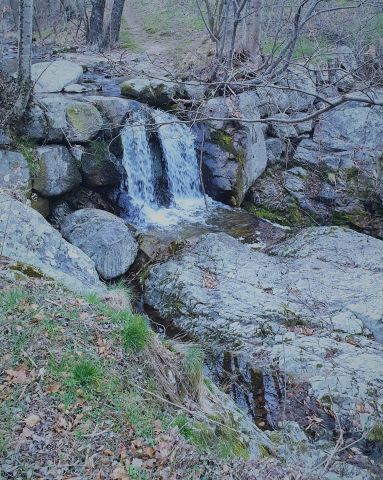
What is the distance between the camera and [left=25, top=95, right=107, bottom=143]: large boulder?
762cm

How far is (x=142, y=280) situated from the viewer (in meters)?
6.88

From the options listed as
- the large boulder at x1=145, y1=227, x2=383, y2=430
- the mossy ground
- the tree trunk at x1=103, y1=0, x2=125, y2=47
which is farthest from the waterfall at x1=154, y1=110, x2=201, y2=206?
the tree trunk at x1=103, y1=0, x2=125, y2=47

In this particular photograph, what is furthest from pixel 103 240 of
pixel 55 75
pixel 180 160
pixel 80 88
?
pixel 55 75

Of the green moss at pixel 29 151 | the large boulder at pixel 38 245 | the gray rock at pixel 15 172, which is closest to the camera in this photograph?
the large boulder at pixel 38 245

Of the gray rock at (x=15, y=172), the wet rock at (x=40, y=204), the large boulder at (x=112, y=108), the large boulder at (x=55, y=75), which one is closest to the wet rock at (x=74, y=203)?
the wet rock at (x=40, y=204)

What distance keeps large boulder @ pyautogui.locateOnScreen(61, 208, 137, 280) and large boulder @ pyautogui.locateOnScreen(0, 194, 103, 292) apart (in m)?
1.13

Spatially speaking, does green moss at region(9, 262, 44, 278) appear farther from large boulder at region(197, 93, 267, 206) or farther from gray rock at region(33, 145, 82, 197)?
large boulder at region(197, 93, 267, 206)

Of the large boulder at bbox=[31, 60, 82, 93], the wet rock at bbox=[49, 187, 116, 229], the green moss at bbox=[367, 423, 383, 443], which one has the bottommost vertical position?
the green moss at bbox=[367, 423, 383, 443]

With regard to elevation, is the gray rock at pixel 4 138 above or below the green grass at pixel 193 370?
above

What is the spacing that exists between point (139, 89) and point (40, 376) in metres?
8.36

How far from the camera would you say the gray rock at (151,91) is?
33.4 feet

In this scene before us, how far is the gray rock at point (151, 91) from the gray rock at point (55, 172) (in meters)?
2.94

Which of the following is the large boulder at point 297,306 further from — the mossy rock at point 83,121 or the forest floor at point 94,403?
the mossy rock at point 83,121

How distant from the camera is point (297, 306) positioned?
602cm
